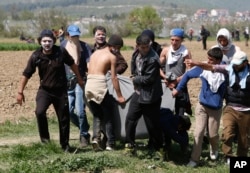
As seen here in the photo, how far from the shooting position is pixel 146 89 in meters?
8.03

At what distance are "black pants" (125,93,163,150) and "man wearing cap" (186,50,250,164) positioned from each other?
0.88m

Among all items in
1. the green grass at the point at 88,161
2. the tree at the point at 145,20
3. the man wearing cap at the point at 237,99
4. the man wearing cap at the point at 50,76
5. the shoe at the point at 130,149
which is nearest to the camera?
the green grass at the point at 88,161

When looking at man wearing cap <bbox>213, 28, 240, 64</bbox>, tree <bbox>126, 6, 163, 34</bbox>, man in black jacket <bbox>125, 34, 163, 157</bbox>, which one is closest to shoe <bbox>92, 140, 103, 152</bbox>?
man in black jacket <bbox>125, 34, 163, 157</bbox>

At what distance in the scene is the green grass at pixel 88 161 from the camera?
7621 mm

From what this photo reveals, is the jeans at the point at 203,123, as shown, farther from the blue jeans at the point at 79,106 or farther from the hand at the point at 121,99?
the blue jeans at the point at 79,106

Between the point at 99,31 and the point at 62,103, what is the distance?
129cm

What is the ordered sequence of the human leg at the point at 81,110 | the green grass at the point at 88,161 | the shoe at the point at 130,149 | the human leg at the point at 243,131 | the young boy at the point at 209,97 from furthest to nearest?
the human leg at the point at 81,110, the shoe at the point at 130,149, the young boy at the point at 209,97, the human leg at the point at 243,131, the green grass at the point at 88,161

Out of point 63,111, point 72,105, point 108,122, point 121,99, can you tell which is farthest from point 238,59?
point 72,105

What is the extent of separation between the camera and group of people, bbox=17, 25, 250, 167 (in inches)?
313

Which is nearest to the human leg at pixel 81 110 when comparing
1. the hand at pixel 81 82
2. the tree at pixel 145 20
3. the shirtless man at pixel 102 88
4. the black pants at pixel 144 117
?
the hand at pixel 81 82

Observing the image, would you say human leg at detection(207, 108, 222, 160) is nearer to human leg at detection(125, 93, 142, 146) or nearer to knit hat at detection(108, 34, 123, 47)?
human leg at detection(125, 93, 142, 146)

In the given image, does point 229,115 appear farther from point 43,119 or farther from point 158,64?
point 43,119

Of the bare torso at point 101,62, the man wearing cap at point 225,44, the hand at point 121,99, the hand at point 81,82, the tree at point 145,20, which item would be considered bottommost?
the tree at point 145,20

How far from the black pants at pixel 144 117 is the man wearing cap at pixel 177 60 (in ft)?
2.54
